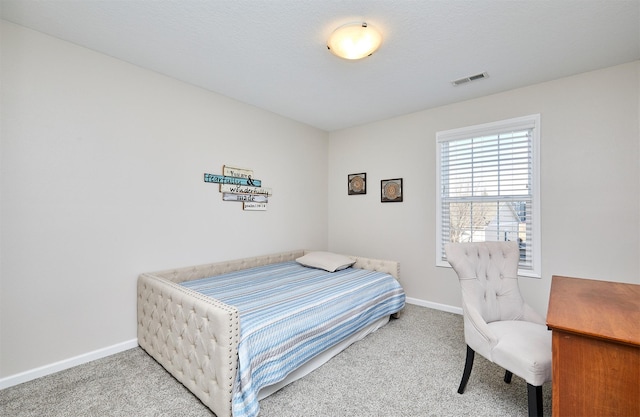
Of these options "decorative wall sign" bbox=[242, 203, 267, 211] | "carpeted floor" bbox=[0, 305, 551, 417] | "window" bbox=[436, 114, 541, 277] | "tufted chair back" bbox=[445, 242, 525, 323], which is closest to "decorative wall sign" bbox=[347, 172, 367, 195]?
"window" bbox=[436, 114, 541, 277]

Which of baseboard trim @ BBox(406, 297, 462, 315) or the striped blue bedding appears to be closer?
the striped blue bedding

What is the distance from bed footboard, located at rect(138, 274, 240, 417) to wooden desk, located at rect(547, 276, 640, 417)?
60.9 inches

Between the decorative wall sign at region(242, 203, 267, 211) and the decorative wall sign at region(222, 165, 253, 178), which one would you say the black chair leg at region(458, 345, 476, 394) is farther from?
the decorative wall sign at region(222, 165, 253, 178)

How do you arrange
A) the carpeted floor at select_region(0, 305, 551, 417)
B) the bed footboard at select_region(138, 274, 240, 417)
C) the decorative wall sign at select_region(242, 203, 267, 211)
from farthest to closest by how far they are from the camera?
1. the decorative wall sign at select_region(242, 203, 267, 211)
2. the carpeted floor at select_region(0, 305, 551, 417)
3. the bed footboard at select_region(138, 274, 240, 417)

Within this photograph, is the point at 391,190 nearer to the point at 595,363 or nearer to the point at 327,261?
the point at 327,261

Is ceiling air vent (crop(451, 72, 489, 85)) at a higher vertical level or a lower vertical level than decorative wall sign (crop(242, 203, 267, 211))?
higher

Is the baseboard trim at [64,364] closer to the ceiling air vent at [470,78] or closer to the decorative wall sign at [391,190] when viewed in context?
the decorative wall sign at [391,190]

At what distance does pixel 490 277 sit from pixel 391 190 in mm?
1951

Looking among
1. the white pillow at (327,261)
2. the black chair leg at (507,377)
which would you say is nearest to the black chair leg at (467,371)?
the black chair leg at (507,377)

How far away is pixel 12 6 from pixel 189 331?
2382 mm

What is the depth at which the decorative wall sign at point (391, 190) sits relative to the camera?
3793 millimetres

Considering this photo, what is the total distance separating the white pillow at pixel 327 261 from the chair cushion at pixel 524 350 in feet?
5.65

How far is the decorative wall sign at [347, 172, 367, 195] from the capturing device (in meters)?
4.15

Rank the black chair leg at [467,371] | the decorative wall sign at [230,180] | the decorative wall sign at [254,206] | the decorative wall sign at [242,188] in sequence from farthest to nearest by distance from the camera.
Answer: the decorative wall sign at [254,206] < the decorative wall sign at [242,188] < the decorative wall sign at [230,180] < the black chair leg at [467,371]
